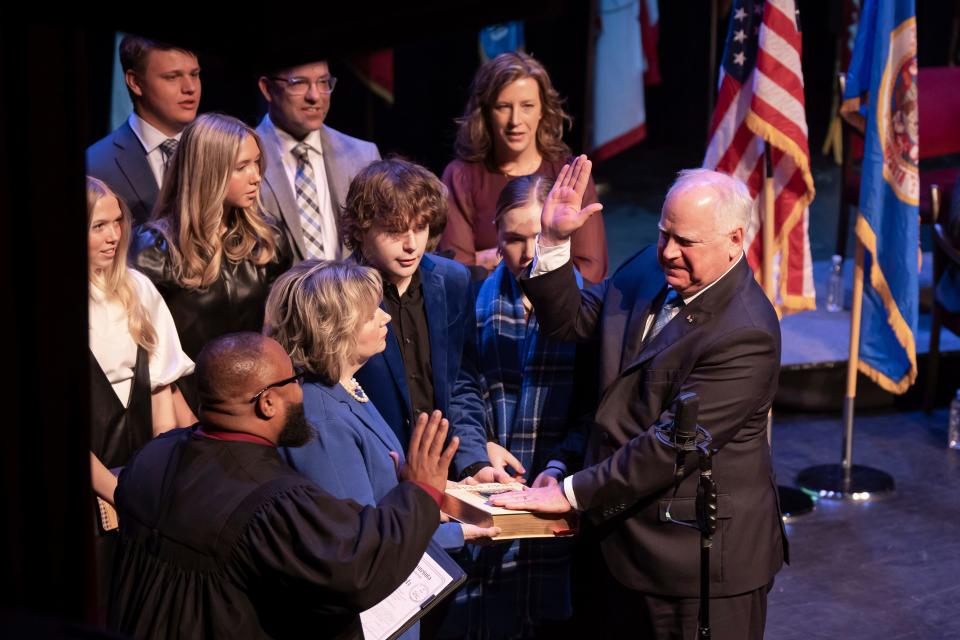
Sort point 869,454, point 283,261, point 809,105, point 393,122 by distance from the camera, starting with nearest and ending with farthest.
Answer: point 283,261 < point 869,454 < point 393,122 < point 809,105

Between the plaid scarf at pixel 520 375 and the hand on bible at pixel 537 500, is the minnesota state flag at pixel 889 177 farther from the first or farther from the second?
the hand on bible at pixel 537 500

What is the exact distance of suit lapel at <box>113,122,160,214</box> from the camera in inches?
171

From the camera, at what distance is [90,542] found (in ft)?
3.94

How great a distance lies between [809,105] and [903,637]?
768 centimetres

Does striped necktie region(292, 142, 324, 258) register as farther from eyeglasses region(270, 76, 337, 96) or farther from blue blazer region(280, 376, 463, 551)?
blue blazer region(280, 376, 463, 551)

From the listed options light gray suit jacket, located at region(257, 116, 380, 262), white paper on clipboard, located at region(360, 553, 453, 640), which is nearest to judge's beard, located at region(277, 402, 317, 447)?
white paper on clipboard, located at region(360, 553, 453, 640)

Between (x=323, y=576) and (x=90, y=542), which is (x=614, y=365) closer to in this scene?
(x=323, y=576)

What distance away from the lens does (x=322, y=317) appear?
2.99 metres

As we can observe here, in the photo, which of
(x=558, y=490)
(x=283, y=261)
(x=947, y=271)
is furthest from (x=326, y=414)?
(x=947, y=271)

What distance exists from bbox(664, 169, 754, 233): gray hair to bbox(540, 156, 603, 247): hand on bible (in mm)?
276

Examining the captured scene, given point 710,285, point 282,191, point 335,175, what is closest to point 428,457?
point 710,285

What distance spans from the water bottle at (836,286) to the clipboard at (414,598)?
5.35 m

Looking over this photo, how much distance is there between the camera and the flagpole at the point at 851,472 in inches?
231

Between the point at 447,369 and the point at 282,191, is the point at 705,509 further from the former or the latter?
the point at 282,191
